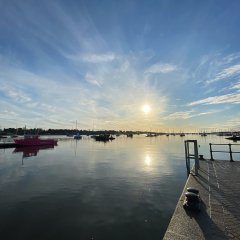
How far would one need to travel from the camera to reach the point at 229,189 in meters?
11.2

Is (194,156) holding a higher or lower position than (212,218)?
higher

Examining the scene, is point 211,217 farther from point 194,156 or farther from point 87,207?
point 194,156

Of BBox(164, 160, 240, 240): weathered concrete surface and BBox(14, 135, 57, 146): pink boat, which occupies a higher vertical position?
BBox(14, 135, 57, 146): pink boat

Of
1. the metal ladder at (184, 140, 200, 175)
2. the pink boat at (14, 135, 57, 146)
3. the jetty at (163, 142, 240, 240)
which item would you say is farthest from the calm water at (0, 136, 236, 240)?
the pink boat at (14, 135, 57, 146)

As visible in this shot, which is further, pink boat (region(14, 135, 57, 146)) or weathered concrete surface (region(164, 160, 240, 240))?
pink boat (region(14, 135, 57, 146))

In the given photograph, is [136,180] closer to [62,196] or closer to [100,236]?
[62,196]

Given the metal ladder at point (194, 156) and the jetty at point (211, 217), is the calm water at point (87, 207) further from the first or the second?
the jetty at point (211, 217)

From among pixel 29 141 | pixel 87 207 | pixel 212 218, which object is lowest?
pixel 87 207

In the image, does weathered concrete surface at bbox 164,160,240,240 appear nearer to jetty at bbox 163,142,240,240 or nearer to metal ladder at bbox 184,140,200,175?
jetty at bbox 163,142,240,240

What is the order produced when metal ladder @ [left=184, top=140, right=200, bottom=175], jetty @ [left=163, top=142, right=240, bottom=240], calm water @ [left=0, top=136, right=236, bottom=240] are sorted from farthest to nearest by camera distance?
metal ladder @ [left=184, top=140, right=200, bottom=175], calm water @ [left=0, top=136, right=236, bottom=240], jetty @ [left=163, top=142, right=240, bottom=240]

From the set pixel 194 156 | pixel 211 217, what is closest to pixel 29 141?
pixel 194 156

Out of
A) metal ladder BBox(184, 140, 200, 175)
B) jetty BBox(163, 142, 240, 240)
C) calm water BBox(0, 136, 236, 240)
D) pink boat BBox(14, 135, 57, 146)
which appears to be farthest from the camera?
pink boat BBox(14, 135, 57, 146)

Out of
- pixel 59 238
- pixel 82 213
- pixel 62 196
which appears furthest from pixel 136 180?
pixel 59 238

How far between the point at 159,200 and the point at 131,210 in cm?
280
